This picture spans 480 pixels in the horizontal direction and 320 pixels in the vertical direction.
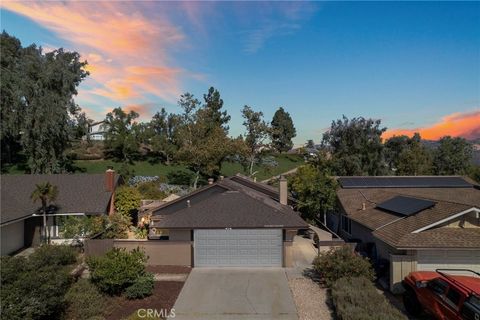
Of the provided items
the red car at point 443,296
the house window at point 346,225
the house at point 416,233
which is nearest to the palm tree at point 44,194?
the house at point 416,233

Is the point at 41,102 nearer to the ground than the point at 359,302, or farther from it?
farther from it

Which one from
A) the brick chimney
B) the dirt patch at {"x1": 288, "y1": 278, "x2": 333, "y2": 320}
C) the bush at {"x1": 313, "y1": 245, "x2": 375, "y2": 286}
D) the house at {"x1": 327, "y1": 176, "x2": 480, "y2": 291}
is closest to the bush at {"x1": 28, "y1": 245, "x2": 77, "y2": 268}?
the brick chimney

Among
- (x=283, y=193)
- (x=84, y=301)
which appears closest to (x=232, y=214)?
(x=283, y=193)

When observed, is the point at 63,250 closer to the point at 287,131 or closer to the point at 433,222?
the point at 433,222

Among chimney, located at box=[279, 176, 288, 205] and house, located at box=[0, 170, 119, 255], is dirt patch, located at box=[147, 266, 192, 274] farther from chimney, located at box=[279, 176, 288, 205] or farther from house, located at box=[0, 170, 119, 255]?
chimney, located at box=[279, 176, 288, 205]

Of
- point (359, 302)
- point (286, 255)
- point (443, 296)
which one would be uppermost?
point (443, 296)

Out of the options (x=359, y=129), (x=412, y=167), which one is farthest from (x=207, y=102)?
(x=412, y=167)

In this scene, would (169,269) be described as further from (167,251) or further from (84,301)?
(84,301)
